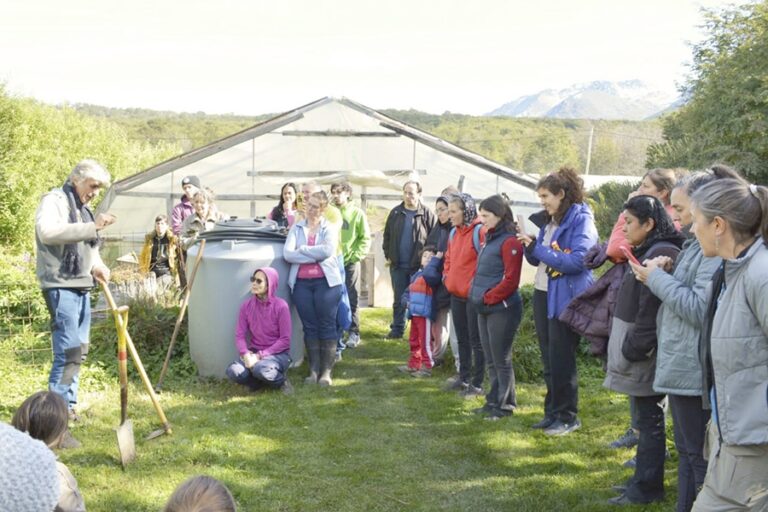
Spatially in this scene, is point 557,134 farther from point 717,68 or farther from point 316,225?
point 316,225

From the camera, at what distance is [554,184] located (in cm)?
539

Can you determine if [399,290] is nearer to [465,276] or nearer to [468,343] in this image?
[468,343]

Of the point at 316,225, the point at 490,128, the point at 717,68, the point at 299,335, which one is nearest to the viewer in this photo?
the point at 316,225

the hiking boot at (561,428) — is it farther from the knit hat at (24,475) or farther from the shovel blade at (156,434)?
the knit hat at (24,475)

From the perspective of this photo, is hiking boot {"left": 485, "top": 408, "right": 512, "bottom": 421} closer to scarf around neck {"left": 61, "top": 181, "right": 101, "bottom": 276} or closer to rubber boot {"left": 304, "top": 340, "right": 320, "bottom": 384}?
rubber boot {"left": 304, "top": 340, "right": 320, "bottom": 384}

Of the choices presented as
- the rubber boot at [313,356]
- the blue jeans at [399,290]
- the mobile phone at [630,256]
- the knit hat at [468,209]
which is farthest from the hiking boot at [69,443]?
the blue jeans at [399,290]

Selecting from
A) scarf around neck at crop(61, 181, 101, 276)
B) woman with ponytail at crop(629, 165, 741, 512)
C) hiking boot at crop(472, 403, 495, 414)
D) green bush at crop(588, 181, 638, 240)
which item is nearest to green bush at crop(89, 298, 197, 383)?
scarf around neck at crop(61, 181, 101, 276)

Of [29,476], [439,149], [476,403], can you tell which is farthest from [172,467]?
[439,149]

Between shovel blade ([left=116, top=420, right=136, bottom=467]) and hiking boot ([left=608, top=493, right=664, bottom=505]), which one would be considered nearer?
hiking boot ([left=608, top=493, right=664, bottom=505])

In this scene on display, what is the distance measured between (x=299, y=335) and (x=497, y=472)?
10.7 feet

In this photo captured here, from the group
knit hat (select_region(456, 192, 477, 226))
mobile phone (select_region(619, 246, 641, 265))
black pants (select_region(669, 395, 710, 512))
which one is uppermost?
knit hat (select_region(456, 192, 477, 226))

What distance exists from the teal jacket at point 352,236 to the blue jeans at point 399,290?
1.69ft

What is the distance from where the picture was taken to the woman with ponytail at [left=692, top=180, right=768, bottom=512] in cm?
269

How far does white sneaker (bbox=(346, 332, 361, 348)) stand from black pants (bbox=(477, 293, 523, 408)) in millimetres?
2932
